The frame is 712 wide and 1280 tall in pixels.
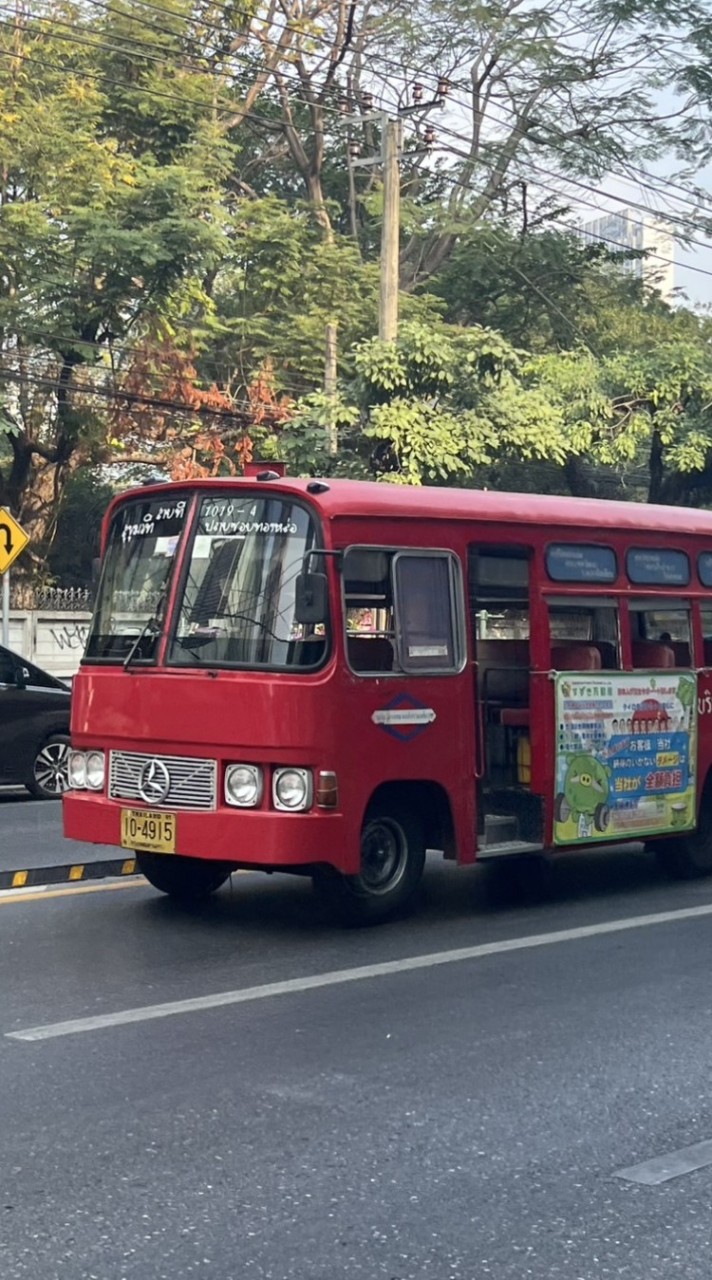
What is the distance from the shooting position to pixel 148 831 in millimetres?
8758

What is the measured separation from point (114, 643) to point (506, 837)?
104 inches

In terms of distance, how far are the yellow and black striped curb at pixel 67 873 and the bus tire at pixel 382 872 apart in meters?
1.96

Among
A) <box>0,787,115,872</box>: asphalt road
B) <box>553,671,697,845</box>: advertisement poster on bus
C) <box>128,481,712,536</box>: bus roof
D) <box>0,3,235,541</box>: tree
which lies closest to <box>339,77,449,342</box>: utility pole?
<box>0,3,235,541</box>: tree

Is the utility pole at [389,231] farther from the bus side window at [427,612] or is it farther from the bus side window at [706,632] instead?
the bus side window at [427,612]

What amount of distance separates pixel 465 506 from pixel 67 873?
3482mm

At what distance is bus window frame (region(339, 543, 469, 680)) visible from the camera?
875 cm

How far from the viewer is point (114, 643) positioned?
364 inches

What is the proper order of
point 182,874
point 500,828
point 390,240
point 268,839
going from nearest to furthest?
point 268,839 → point 182,874 → point 500,828 → point 390,240

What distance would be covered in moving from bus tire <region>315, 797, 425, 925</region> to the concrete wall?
682 inches

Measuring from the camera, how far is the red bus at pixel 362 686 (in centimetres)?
852

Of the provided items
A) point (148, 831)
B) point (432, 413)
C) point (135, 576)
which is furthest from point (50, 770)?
point (432, 413)

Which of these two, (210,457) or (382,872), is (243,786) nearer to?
(382,872)

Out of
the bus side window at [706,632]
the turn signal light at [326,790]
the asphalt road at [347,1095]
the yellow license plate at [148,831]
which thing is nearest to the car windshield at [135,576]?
the yellow license plate at [148,831]

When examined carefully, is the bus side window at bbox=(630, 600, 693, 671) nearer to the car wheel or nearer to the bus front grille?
the bus front grille
